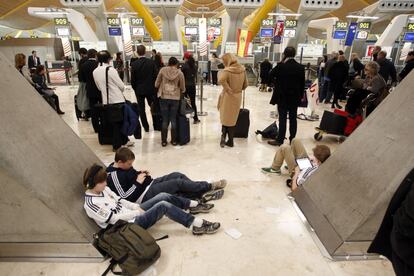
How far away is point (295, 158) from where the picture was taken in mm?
3721

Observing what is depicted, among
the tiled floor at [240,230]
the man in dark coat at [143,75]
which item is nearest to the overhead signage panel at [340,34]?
the tiled floor at [240,230]

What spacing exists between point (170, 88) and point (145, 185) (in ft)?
6.98

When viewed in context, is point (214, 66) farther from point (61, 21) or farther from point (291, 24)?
point (61, 21)

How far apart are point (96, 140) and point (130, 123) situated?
3.87 feet

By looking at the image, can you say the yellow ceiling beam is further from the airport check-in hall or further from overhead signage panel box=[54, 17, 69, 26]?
the airport check-in hall

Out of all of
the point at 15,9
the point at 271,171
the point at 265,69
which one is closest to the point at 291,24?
the point at 265,69

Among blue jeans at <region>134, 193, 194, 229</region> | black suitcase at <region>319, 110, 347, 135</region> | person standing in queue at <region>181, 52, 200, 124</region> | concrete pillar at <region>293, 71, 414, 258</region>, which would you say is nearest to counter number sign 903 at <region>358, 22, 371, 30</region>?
black suitcase at <region>319, 110, 347, 135</region>

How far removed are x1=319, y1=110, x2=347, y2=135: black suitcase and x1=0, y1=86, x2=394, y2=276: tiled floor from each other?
1.30 meters

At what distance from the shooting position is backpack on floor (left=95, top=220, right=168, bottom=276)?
2.16 m

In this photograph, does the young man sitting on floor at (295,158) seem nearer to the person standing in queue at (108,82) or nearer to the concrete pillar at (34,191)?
the concrete pillar at (34,191)

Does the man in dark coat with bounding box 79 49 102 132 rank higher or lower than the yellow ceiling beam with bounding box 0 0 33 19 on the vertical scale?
lower

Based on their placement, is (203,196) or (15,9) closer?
(203,196)

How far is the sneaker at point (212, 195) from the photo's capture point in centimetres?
321

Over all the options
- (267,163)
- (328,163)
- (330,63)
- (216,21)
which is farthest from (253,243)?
(216,21)
